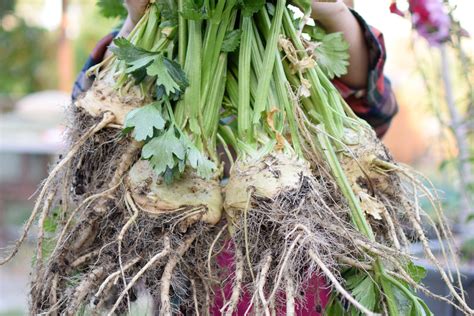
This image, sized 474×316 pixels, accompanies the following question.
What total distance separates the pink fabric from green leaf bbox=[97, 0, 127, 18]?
2.17ft

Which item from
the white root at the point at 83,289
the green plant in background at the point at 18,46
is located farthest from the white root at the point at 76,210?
the green plant in background at the point at 18,46

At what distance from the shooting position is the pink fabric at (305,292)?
3.60 ft

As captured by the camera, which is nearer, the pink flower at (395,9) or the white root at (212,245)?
the white root at (212,245)

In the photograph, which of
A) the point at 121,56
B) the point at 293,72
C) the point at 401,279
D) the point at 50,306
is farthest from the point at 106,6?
the point at 401,279

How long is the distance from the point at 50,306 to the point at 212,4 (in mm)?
618

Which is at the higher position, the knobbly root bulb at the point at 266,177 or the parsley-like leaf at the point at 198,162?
the parsley-like leaf at the point at 198,162

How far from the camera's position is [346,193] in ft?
3.61

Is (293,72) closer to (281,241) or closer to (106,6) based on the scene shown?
(281,241)

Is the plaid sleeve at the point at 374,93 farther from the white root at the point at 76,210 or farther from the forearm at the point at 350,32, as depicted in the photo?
the white root at the point at 76,210

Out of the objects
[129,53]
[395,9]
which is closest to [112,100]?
[129,53]

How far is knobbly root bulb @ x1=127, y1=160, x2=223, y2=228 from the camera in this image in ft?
3.69

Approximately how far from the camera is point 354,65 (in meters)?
1.42

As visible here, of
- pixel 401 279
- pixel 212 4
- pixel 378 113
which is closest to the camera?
pixel 401 279

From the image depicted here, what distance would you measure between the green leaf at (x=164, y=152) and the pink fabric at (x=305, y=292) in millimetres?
186
